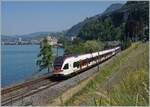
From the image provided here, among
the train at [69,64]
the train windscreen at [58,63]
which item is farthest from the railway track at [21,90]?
the train windscreen at [58,63]

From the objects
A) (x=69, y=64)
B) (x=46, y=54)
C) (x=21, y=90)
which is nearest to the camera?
(x=21, y=90)

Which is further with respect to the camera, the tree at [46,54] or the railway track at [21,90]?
the tree at [46,54]

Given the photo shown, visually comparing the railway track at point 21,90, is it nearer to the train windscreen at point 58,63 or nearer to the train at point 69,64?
the train at point 69,64

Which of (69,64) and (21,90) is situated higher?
(69,64)

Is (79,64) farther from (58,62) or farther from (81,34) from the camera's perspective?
(81,34)

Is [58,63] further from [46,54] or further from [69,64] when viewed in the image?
[46,54]

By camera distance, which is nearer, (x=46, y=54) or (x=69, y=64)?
(x=69, y=64)

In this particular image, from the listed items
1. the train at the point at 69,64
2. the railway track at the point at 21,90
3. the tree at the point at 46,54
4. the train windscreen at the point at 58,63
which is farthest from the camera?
the tree at the point at 46,54

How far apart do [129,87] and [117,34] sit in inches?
6254

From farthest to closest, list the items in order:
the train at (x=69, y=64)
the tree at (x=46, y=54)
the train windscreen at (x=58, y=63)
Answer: the tree at (x=46, y=54), the train windscreen at (x=58, y=63), the train at (x=69, y=64)

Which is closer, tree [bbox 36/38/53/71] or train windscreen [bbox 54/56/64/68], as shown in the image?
train windscreen [bbox 54/56/64/68]

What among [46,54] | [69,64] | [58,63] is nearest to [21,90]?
[58,63]

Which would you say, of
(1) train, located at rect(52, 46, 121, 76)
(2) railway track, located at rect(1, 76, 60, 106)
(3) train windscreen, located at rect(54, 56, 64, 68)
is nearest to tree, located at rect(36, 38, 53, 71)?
(1) train, located at rect(52, 46, 121, 76)

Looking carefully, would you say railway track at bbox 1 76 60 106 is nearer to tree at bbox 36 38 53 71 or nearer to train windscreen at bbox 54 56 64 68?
train windscreen at bbox 54 56 64 68
